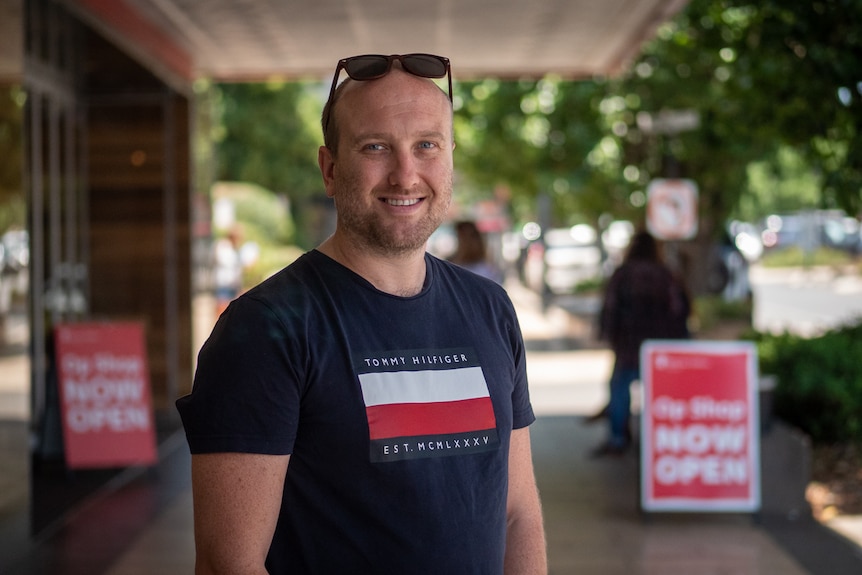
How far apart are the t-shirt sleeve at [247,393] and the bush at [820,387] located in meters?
7.31

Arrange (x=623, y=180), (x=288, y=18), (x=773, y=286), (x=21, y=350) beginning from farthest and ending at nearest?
(x=773, y=286) < (x=623, y=180) < (x=288, y=18) < (x=21, y=350)

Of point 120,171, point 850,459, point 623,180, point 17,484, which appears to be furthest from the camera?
point 623,180

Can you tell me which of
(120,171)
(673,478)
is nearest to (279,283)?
(673,478)

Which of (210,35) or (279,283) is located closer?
(279,283)

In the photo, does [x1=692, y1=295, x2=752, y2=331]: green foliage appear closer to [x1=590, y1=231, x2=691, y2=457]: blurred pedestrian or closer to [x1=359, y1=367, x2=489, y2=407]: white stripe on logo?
[x1=590, y1=231, x2=691, y2=457]: blurred pedestrian

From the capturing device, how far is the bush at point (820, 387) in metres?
8.61

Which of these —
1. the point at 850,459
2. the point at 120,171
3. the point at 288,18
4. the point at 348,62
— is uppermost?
the point at 288,18

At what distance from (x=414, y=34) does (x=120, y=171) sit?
3238 millimetres

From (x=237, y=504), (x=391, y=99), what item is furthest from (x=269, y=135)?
(x=237, y=504)

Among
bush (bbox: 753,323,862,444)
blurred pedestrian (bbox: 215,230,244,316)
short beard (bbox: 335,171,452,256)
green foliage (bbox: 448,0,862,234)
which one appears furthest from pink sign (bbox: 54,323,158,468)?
blurred pedestrian (bbox: 215,230,244,316)

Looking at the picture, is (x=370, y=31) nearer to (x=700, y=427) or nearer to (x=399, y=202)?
(x=700, y=427)

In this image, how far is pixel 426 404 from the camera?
2.17m

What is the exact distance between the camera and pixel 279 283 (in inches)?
85.9

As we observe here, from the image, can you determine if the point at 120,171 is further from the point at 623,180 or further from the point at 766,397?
the point at 623,180
